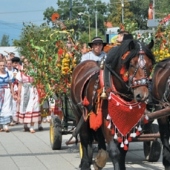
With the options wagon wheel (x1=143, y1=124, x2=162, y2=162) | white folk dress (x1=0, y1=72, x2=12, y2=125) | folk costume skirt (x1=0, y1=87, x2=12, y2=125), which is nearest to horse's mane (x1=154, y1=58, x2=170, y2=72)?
wagon wheel (x1=143, y1=124, x2=162, y2=162)

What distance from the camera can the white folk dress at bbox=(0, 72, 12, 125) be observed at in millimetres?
15156

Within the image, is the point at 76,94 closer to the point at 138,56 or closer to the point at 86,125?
the point at 86,125

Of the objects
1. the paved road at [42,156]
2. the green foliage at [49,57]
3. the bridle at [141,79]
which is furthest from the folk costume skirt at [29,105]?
the bridle at [141,79]

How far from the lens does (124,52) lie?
702 cm

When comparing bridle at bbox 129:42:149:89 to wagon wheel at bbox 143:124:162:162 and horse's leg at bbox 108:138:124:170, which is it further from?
wagon wheel at bbox 143:124:162:162

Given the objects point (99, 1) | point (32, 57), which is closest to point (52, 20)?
point (32, 57)

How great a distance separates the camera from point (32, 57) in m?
11.0

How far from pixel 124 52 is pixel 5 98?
8745 mm

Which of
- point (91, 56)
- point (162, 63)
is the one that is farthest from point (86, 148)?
point (162, 63)

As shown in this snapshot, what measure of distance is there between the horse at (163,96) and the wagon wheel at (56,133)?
2.36 m

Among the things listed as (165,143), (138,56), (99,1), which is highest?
(99,1)

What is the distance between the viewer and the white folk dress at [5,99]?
49.7ft

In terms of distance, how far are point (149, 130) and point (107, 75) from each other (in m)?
2.88

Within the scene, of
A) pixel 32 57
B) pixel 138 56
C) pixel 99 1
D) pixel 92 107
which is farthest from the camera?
pixel 99 1
